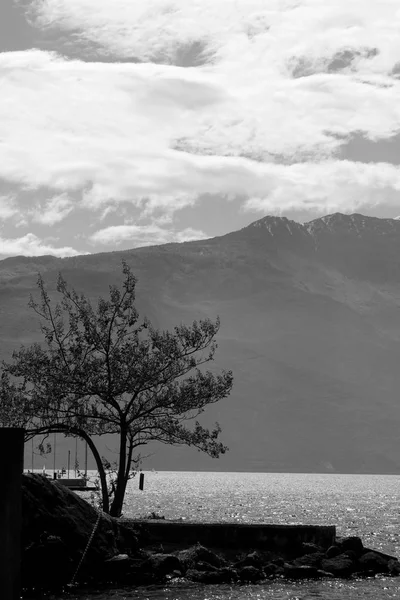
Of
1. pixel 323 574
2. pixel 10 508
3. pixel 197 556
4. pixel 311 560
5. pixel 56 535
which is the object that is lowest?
pixel 323 574

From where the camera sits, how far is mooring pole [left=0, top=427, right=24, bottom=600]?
40.8 ft

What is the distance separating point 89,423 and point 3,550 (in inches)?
1272

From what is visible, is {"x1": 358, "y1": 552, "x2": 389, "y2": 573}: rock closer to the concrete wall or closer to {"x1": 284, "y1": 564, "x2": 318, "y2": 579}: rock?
→ the concrete wall

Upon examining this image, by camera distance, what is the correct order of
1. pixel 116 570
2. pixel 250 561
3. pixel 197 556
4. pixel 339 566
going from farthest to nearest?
pixel 339 566, pixel 250 561, pixel 197 556, pixel 116 570

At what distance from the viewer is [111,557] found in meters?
33.2

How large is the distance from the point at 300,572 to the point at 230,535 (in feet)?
10.2

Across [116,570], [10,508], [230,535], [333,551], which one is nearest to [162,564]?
[116,570]

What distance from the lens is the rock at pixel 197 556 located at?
3544 cm

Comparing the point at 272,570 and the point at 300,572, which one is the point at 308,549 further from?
the point at 272,570

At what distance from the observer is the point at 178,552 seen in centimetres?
3606

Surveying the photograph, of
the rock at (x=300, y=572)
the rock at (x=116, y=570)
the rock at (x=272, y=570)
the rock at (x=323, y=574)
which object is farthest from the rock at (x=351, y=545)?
the rock at (x=116, y=570)

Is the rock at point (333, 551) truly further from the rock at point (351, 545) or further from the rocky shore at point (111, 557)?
the rocky shore at point (111, 557)

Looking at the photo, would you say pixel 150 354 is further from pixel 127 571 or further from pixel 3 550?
pixel 3 550

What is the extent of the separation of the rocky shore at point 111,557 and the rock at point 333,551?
2.71ft
